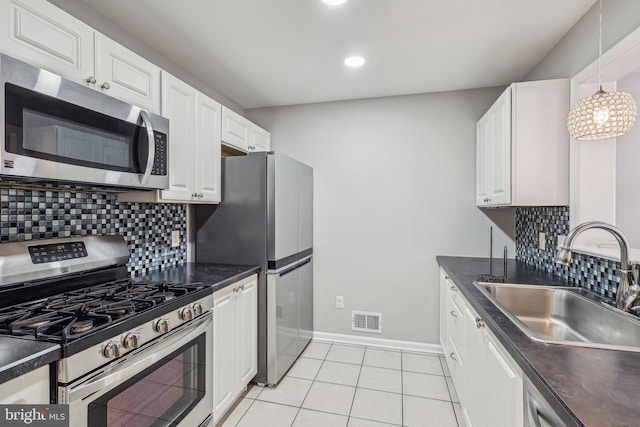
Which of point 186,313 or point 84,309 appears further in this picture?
point 186,313

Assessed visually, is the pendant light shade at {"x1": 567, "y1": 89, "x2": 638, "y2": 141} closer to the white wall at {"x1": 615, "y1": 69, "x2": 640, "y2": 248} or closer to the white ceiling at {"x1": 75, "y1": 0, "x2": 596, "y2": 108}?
the white ceiling at {"x1": 75, "y1": 0, "x2": 596, "y2": 108}

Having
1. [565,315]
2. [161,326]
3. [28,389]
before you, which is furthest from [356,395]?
[28,389]

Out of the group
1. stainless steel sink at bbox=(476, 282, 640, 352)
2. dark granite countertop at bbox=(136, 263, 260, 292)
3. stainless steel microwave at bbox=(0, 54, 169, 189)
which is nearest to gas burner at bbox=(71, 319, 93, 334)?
stainless steel microwave at bbox=(0, 54, 169, 189)

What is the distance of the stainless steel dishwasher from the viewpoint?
32.1 inches

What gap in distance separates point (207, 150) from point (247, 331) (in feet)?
4.35

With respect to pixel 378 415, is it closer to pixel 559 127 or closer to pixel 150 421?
pixel 150 421

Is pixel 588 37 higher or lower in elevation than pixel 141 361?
higher

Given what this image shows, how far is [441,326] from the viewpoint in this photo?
2.82 m

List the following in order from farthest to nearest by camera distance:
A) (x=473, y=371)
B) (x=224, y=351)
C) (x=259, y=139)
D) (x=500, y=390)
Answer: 1. (x=259, y=139)
2. (x=224, y=351)
3. (x=473, y=371)
4. (x=500, y=390)

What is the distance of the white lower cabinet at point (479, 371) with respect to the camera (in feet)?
3.55

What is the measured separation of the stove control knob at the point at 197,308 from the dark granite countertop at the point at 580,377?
1.40 metres

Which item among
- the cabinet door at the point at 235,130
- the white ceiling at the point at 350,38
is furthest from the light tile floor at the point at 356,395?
the white ceiling at the point at 350,38

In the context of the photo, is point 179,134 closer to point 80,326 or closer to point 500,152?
point 80,326

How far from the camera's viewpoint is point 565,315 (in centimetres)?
169
